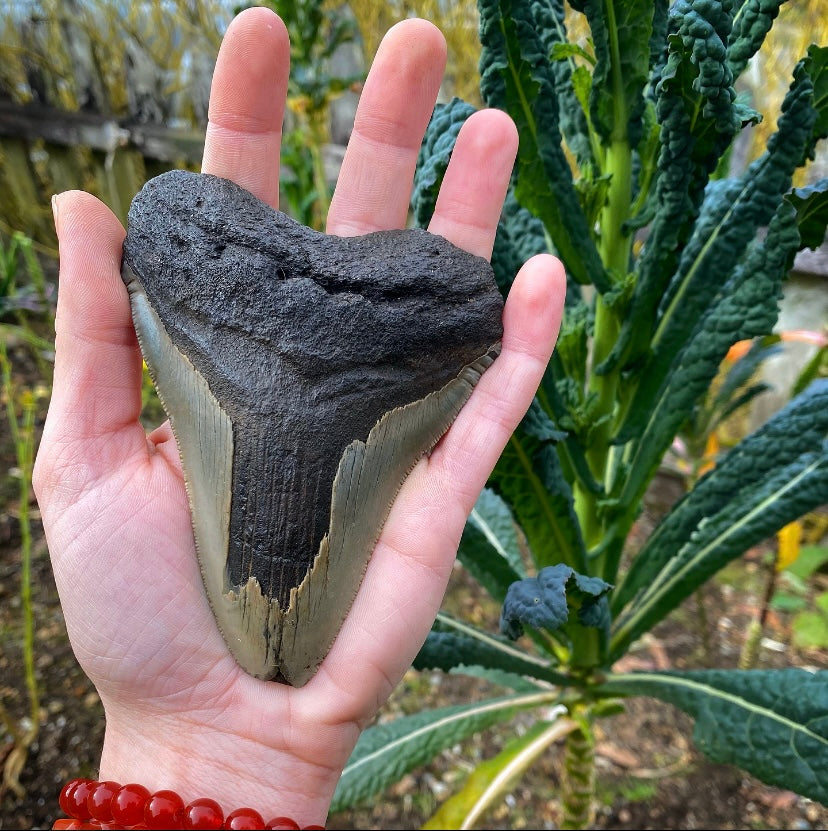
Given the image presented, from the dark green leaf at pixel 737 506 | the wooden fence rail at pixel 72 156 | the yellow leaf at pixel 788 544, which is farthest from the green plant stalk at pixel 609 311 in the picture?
the wooden fence rail at pixel 72 156

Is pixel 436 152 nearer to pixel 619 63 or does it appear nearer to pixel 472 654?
pixel 619 63

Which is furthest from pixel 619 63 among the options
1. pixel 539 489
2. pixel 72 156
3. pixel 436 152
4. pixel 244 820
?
pixel 72 156

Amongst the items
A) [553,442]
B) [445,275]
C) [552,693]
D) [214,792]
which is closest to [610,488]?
[553,442]

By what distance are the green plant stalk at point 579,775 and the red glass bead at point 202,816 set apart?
2.02 ft

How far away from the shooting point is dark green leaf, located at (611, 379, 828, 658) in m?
0.99

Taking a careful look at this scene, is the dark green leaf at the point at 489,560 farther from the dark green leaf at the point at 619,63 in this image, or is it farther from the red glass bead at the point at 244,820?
the dark green leaf at the point at 619,63

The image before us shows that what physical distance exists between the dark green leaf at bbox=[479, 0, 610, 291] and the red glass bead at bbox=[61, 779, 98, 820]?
3.13ft

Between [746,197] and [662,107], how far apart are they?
23 centimetres

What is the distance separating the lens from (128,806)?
78 centimetres

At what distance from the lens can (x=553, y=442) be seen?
0.94m

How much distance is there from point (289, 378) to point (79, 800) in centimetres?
58

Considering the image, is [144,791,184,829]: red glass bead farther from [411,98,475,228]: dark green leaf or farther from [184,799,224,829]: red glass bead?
[411,98,475,228]: dark green leaf

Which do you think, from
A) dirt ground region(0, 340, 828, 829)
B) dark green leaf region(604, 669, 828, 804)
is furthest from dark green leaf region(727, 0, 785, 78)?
dirt ground region(0, 340, 828, 829)

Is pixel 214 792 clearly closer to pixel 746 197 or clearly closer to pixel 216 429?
pixel 216 429
